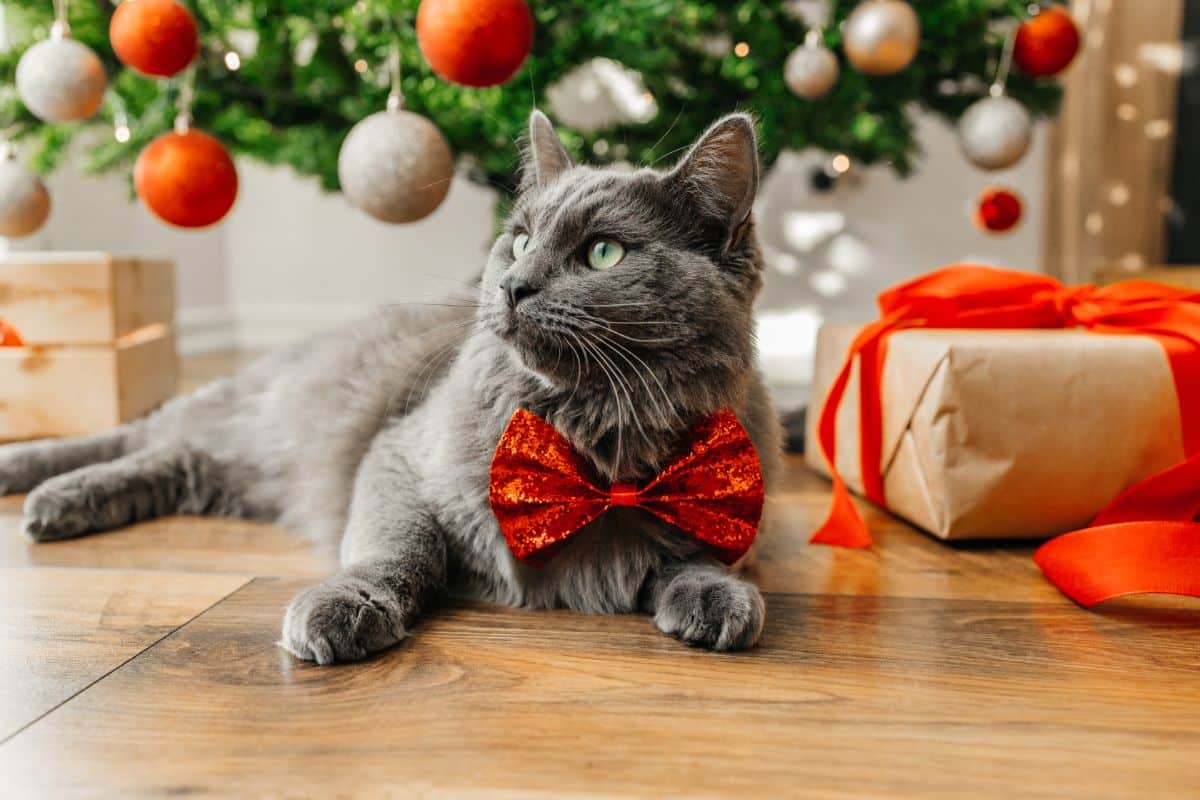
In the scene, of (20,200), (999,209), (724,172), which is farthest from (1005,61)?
(20,200)

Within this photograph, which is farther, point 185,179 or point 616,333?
point 185,179

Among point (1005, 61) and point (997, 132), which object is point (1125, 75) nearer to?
point (1005, 61)

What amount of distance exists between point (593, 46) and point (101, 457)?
1090mm

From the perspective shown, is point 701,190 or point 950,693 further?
point 701,190

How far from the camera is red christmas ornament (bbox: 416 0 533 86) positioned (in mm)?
1166

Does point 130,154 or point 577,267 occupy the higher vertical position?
point 130,154

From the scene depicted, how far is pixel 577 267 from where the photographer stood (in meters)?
0.95

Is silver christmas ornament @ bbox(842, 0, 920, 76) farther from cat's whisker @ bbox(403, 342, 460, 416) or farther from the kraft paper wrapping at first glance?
cat's whisker @ bbox(403, 342, 460, 416)

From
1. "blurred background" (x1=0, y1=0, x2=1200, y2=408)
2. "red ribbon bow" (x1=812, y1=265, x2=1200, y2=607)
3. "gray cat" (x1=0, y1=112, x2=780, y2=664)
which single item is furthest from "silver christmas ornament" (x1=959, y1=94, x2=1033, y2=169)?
"gray cat" (x1=0, y1=112, x2=780, y2=664)

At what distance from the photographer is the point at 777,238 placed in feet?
9.86

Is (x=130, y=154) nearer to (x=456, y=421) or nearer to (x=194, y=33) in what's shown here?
(x=194, y=33)

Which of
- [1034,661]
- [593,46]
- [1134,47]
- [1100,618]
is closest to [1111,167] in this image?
[1134,47]

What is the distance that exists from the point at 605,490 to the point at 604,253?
25 centimetres

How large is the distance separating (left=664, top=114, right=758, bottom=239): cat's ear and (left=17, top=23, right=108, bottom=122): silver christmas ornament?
88 centimetres
